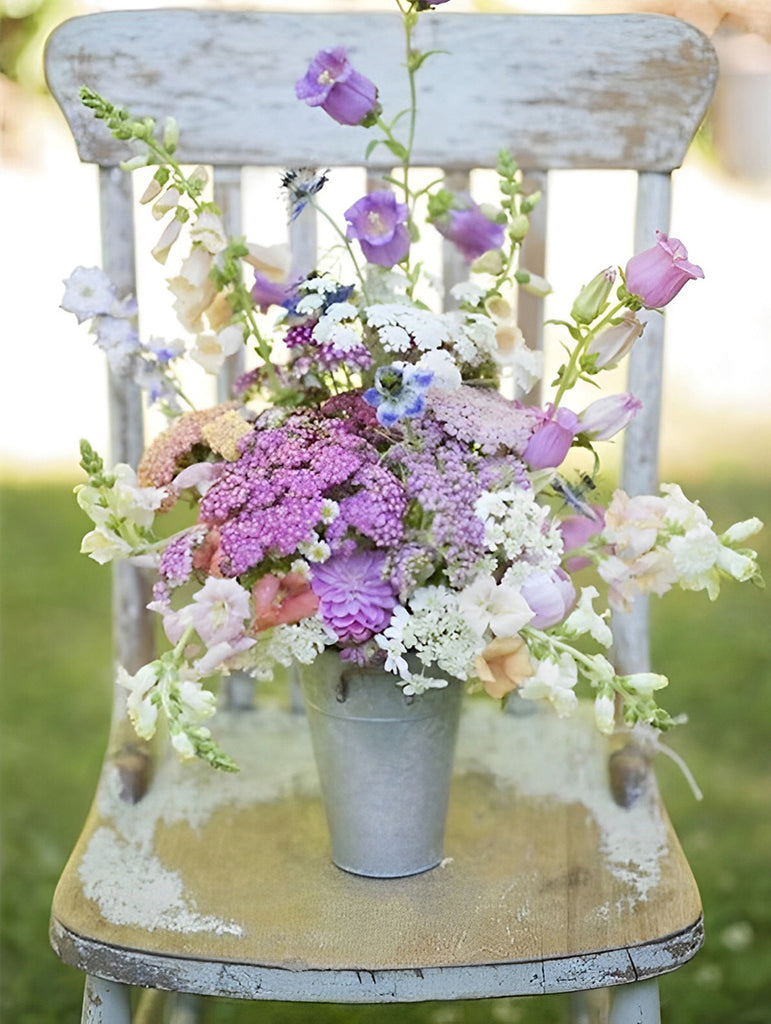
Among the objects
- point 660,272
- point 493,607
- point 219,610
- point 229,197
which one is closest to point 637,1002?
point 493,607

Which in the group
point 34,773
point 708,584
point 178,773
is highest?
point 708,584

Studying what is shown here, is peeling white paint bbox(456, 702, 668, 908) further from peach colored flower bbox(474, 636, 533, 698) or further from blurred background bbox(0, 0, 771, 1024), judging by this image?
blurred background bbox(0, 0, 771, 1024)

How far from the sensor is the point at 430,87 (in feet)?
3.76

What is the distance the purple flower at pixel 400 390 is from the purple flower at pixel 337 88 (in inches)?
7.9

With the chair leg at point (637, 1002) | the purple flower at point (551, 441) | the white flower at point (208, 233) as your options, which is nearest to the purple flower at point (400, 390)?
the purple flower at point (551, 441)

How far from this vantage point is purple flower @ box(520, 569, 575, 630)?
0.88 m

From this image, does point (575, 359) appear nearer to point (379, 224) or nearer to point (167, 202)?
point (379, 224)

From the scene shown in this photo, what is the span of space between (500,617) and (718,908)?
1229 mm

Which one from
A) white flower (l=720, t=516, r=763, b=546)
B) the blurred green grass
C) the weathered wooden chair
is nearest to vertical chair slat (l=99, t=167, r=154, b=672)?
the weathered wooden chair

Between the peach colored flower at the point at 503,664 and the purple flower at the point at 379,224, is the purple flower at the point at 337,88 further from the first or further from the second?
the peach colored flower at the point at 503,664

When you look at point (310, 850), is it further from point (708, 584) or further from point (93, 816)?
point (708, 584)

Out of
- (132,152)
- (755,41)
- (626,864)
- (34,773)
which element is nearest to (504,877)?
(626,864)

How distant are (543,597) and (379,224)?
0.31 metres

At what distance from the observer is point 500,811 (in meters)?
1.12
